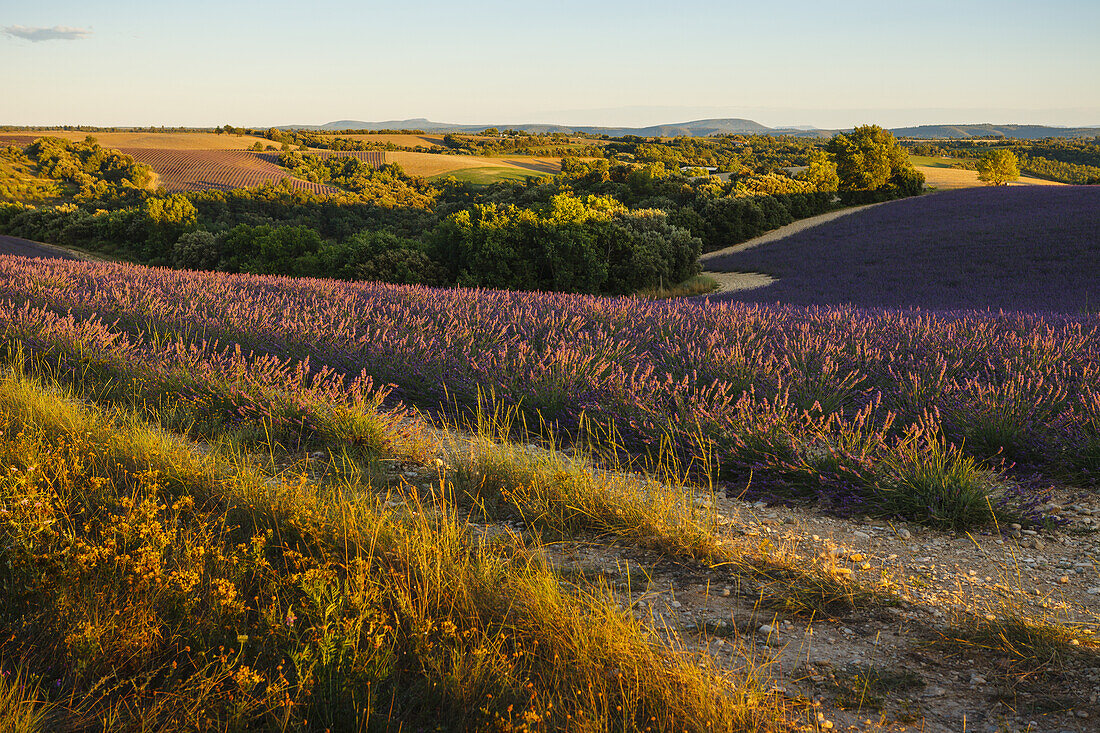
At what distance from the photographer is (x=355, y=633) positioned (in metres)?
1.98

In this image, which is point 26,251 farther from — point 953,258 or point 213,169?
point 213,169

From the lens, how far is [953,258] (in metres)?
Answer: 20.2

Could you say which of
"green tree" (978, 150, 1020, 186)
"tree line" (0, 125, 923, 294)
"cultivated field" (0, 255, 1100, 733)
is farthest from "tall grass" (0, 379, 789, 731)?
"green tree" (978, 150, 1020, 186)

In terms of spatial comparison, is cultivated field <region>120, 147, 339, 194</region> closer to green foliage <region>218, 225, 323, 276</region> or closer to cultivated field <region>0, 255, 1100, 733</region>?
green foliage <region>218, 225, 323, 276</region>

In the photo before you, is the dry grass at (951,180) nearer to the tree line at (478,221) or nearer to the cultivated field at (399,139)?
the tree line at (478,221)

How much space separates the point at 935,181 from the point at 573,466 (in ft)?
224

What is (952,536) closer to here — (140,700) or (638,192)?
(140,700)

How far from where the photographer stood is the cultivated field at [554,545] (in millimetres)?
1908

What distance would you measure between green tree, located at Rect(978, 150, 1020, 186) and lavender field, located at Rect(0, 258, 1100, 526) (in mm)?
62883

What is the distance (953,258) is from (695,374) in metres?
18.8

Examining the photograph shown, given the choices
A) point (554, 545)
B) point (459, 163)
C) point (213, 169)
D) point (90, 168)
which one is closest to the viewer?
point (554, 545)

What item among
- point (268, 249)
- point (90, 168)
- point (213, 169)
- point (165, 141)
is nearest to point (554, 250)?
point (268, 249)

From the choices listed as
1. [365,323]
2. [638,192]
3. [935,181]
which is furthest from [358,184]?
[365,323]

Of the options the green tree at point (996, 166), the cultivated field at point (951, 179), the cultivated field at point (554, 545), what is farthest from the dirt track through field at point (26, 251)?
the green tree at point (996, 166)
